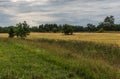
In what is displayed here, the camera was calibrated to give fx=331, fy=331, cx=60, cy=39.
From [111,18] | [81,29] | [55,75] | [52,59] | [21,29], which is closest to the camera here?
[55,75]

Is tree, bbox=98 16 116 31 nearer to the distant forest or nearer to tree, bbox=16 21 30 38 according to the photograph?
the distant forest

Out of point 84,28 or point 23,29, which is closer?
point 23,29

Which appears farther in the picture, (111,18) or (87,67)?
(111,18)

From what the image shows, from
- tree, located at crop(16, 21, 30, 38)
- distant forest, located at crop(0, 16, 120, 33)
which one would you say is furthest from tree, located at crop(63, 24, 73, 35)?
tree, located at crop(16, 21, 30, 38)

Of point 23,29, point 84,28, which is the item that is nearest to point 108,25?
point 84,28

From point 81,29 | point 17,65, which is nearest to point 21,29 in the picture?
point 81,29

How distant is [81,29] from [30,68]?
109760 millimetres

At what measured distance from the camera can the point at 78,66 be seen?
532 inches

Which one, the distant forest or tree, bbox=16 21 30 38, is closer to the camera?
tree, bbox=16 21 30 38

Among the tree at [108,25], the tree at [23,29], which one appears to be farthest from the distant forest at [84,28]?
the tree at [23,29]

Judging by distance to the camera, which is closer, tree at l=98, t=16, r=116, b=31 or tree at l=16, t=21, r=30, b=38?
tree at l=16, t=21, r=30, b=38

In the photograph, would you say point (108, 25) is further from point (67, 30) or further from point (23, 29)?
point (23, 29)

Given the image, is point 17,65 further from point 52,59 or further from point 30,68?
point 52,59

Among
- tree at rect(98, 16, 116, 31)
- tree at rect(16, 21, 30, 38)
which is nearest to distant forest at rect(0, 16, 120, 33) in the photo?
tree at rect(98, 16, 116, 31)
